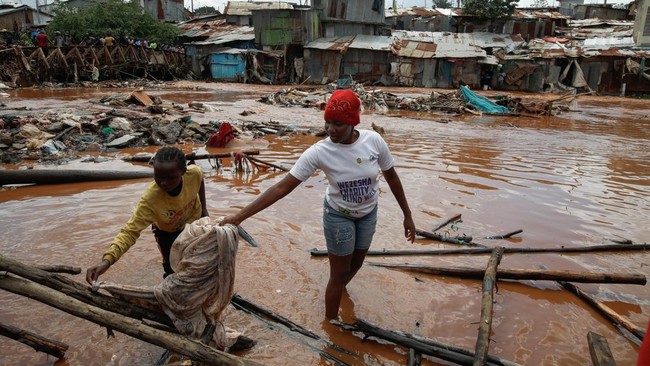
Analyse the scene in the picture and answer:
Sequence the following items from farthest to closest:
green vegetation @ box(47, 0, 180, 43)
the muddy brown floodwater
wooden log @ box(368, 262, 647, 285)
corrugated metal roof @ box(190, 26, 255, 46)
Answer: corrugated metal roof @ box(190, 26, 255, 46) → green vegetation @ box(47, 0, 180, 43) → wooden log @ box(368, 262, 647, 285) → the muddy brown floodwater

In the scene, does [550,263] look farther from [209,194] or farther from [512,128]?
[512,128]

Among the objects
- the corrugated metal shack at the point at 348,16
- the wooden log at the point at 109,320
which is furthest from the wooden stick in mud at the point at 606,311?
the corrugated metal shack at the point at 348,16

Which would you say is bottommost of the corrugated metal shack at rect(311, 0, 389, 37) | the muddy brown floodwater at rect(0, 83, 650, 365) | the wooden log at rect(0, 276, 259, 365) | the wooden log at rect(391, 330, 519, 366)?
the muddy brown floodwater at rect(0, 83, 650, 365)

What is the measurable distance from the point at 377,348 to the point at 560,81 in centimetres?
3027

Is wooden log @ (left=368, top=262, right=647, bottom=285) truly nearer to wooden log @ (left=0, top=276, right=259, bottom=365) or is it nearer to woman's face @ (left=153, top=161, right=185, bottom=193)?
woman's face @ (left=153, top=161, right=185, bottom=193)

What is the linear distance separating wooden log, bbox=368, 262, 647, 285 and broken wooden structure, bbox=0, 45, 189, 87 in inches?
984

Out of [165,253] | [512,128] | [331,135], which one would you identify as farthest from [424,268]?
[512,128]

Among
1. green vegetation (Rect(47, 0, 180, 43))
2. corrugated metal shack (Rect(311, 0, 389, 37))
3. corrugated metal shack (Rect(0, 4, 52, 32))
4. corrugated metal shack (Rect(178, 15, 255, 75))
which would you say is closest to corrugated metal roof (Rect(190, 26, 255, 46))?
corrugated metal shack (Rect(178, 15, 255, 75))

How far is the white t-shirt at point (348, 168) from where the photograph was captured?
2.76m

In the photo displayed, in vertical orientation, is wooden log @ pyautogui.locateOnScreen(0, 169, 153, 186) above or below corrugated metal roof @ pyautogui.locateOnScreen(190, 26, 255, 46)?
below

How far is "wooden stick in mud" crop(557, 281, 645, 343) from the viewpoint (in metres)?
3.07

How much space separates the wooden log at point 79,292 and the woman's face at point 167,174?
0.78 metres

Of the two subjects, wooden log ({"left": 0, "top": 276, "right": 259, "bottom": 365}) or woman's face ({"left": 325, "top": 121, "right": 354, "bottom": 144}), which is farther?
woman's face ({"left": 325, "top": 121, "right": 354, "bottom": 144})

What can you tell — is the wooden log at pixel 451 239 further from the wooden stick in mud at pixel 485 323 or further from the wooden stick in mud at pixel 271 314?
the wooden stick in mud at pixel 271 314
